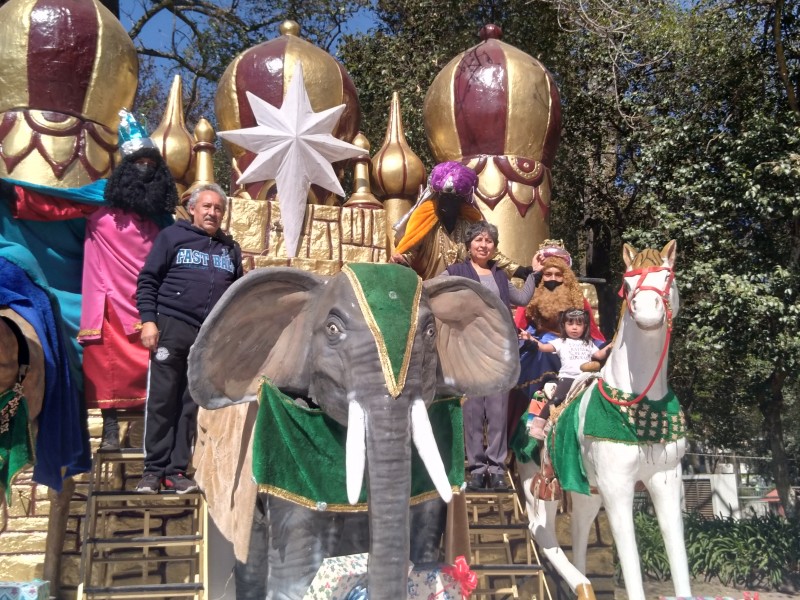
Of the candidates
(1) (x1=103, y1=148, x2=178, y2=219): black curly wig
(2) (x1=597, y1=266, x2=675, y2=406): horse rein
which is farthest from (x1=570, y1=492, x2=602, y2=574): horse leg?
(1) (x1=103, y1=148, x2=178, y2=219): black curly wig

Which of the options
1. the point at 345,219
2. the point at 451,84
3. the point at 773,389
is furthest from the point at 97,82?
the point at 773,389

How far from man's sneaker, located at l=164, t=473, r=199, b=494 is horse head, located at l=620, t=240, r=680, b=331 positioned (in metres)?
2.37

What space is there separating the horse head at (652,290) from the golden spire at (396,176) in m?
4.14

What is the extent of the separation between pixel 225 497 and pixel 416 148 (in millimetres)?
8800

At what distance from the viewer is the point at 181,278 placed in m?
4.75

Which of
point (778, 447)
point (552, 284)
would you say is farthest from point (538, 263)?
point (778, 447)

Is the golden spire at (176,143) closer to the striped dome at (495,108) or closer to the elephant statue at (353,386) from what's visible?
the striped dome at (495,108)

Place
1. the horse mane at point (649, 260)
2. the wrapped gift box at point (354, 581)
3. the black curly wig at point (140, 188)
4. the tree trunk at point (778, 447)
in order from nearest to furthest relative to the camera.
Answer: the wrapped gift box at point (354, 581)
the horse mane at point (649, 260)
the black curly wig at point (140, 188)
the tree trunk at point (778, 447)

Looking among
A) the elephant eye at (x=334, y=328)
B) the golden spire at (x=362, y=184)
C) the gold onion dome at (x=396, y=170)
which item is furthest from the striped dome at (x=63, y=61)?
the elephant eye at (x=334, y=328)

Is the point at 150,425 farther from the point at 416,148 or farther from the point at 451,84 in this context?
the point at 416,148

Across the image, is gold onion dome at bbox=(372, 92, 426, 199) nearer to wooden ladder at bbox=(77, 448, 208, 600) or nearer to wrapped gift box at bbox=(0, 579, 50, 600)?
wooden ladder at bbox=(77, 448, 208, 600)

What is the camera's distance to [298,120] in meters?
7.71

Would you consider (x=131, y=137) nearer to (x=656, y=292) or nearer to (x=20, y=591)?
(x=20, y=591)

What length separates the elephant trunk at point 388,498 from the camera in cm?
293
